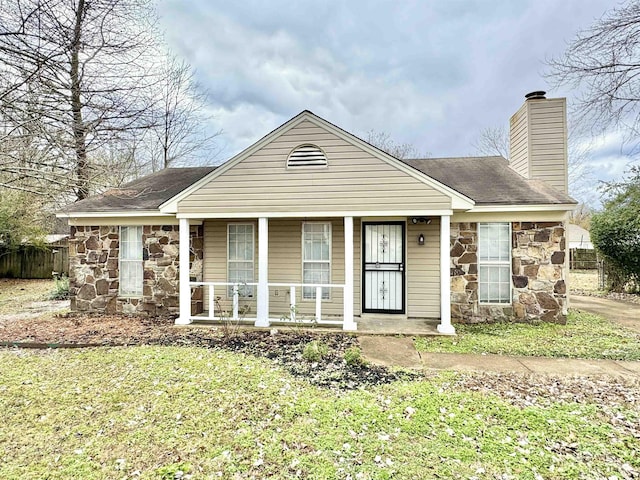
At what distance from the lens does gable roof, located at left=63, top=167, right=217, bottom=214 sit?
26.7 ft

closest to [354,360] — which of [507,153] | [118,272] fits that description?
[118,272]

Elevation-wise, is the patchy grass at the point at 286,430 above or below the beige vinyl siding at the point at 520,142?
below

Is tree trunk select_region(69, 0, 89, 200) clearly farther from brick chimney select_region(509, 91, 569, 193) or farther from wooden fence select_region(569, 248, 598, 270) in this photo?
wooden fence select_region(569, 248, 598, 270)

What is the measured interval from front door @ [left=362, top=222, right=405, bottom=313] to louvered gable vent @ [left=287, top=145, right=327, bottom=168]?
6.15 feet

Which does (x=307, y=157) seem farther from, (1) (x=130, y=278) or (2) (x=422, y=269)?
(1) (x=130, y=278)

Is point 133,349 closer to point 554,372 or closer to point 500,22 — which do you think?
point 554,372

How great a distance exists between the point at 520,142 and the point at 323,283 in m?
6.43

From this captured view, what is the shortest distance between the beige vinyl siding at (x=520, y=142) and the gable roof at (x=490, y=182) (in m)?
0.22

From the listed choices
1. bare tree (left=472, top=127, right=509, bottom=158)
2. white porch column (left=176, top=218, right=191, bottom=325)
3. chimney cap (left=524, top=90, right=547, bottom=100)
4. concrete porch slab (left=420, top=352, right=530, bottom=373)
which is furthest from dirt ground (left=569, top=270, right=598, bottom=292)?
white porch column (left=176, top=218, right=191, bottom=325)

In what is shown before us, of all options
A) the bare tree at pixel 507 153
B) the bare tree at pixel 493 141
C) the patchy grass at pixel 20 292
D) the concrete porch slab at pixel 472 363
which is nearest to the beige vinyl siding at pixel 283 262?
the concrete porch slab at pixel 472 363

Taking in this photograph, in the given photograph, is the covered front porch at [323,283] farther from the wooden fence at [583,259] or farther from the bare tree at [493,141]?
the bare tree at [493,141]

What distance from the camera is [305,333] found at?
21.8 feet

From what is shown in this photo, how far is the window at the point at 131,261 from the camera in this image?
8.38 meters

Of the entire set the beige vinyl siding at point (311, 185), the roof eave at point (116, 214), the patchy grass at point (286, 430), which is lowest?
the patchy grass at point (286, 430)
